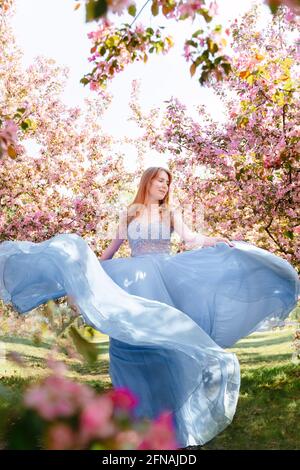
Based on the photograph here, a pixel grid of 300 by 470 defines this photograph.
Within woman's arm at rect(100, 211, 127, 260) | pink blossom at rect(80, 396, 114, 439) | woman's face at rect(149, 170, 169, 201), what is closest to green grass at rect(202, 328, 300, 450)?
woman's arm at rect(100, 211, 127, 260)

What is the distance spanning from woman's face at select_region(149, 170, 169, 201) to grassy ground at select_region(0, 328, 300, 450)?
134 cm

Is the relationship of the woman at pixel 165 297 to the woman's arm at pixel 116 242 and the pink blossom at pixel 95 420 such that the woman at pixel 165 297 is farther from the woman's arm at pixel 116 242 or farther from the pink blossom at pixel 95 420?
the pink blossom at pixel 95 420

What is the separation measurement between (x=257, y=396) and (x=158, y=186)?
3450mm

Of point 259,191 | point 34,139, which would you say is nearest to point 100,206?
point 34,139

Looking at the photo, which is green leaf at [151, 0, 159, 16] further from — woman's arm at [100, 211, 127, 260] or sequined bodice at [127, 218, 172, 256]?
woman's arm at [100, 211, 127, 260]

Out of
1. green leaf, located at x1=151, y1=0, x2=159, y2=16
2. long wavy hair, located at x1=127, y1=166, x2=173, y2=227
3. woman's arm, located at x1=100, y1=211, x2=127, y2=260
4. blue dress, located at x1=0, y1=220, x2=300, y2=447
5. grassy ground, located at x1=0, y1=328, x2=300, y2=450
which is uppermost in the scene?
green leaf, located at x1=151, y1=0, x2=159, y2=16

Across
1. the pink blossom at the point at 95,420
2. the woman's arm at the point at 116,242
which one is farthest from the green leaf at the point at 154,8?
the pink blossom at the point at 95,420

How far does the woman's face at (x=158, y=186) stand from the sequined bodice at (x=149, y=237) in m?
0.25

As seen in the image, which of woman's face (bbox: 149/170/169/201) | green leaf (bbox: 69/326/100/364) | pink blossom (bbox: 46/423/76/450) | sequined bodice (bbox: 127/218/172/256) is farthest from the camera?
woman's face (bbox: 149/170/169/201)

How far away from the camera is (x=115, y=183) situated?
11.0 metres

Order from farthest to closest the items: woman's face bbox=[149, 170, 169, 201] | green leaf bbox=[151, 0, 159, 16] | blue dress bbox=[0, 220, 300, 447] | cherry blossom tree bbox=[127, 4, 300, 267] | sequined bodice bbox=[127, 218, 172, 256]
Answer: cherry blossom tree bbox=[127, 4, 300, 267]
woman's face bbox=[149, 170, 169, 201]
sequined bodice bbox=[127, 218, 172, 256]
blue dress bbox=[0, 220, 300, 447]
green leaf bbox=[151, 0, 159, 16]

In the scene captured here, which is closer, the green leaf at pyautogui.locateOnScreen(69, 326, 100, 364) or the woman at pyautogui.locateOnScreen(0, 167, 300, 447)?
the green leaf at pyautogui.locateOnScreen(69, 326, 100, 364)

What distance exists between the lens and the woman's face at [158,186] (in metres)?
5.38

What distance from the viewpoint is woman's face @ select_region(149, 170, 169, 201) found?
17.6 ft
